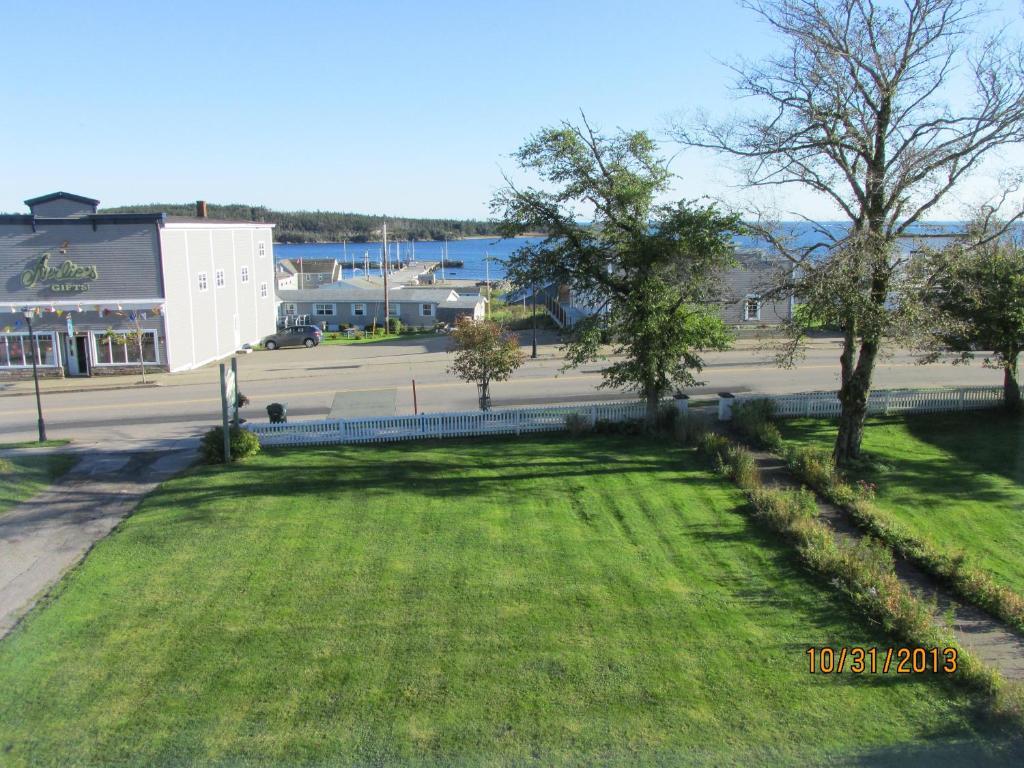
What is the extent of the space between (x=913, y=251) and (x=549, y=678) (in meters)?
12.6

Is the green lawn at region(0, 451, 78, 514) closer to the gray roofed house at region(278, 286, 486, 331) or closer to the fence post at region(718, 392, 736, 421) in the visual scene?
the fence post at region(718, 392, 736, 421)

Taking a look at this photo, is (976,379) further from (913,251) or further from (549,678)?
(549,678)

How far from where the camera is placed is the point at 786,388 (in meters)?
27.7

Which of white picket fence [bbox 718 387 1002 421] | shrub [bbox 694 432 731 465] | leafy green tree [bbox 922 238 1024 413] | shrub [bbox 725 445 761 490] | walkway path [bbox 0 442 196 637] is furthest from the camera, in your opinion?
white picket fence [bbox 718 387 1002 421]

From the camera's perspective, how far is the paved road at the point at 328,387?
24.1m

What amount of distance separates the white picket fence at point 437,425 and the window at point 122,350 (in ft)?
60.1

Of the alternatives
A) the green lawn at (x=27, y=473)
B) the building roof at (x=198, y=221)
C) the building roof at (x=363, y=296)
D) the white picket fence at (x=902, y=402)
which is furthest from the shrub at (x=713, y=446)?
the building roof at (x=363, y=296)

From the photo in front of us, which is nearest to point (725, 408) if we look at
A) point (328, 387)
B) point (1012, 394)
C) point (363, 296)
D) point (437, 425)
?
point (437, 425)

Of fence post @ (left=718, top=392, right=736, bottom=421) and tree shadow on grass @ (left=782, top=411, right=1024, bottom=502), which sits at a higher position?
fence post @ (left=718, top=392, right=736, bottom=421)

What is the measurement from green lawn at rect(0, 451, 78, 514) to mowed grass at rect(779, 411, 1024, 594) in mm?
17227

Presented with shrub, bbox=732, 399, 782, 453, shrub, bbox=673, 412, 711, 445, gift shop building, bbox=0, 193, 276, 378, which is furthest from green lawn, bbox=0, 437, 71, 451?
shrub, bbox=732, 399, 782, 453

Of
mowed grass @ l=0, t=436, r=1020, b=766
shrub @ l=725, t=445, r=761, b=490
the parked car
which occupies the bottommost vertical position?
mowed grass @ l=0, t=436, r=1020, b=766

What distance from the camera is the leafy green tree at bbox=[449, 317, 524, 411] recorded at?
70.6 feet

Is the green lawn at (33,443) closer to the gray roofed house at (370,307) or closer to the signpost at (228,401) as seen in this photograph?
the signpost at (228,401)
